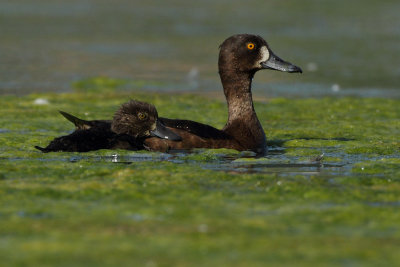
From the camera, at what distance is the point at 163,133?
9.93 metres

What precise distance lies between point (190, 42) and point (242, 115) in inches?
587

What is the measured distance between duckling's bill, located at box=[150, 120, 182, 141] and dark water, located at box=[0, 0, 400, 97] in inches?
303

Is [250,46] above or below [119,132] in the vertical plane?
above

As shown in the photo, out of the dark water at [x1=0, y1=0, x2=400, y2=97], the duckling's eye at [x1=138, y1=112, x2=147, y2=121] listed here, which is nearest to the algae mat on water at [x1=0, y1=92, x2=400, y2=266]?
the duckling's eye at [x1=138, y1=112, x2=147, y2=121]

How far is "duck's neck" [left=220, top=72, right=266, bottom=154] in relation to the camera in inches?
415

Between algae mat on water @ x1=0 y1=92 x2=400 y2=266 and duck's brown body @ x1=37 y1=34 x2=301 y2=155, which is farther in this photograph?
duck's brown body @ x1=37 y1=34 x2=301 y2=155

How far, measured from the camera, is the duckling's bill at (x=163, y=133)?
32.2ft

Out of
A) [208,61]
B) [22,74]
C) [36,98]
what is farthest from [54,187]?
[208,61]

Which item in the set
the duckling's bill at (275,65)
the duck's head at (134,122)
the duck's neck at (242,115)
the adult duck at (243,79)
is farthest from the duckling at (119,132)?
the duckling's bill at (275,65)

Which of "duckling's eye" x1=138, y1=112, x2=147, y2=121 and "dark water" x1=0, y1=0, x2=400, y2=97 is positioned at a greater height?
"dark water" x1=0, y1=0, x2=400, y2=97

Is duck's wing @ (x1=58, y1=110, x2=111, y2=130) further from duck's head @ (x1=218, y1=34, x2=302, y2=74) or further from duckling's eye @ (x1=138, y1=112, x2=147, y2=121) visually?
duck's head @ (x1=218, y1=34, x2=302, y2=74)

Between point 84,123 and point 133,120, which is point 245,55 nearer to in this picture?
point 133,120

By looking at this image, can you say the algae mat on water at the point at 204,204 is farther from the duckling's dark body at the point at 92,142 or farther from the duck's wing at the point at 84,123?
the duck's wing at the point at 84,123

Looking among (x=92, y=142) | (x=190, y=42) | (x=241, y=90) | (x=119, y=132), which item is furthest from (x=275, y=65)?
(x=190, y=42)
